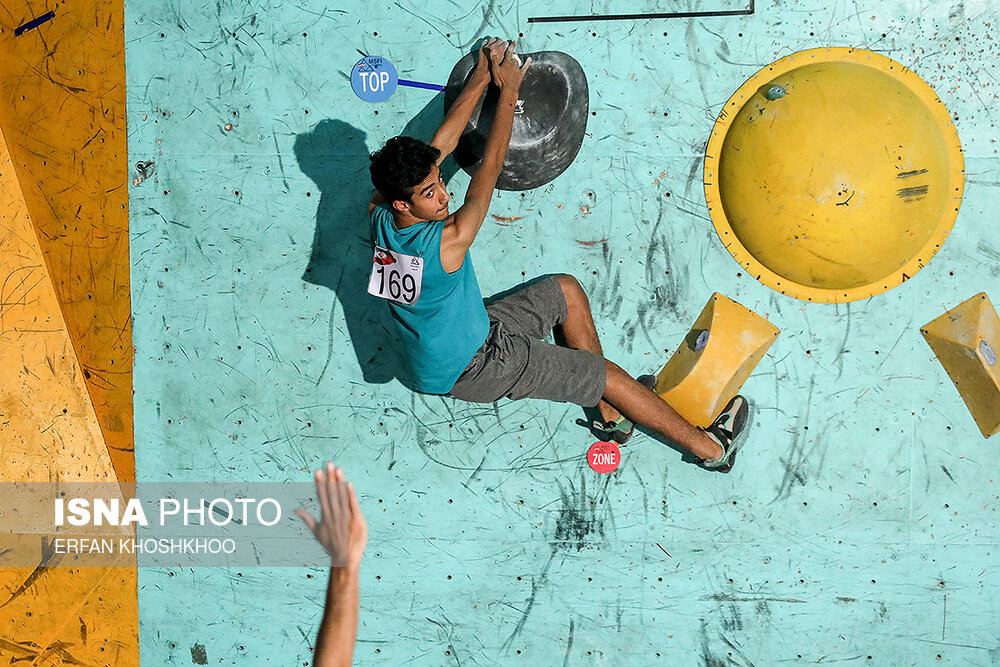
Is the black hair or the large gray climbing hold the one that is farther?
the large gray climbing hold

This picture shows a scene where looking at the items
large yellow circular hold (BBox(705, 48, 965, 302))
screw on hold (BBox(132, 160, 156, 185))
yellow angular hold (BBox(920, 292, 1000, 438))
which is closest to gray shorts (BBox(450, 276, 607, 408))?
large yellow circular hold (BBox(705, 48, 965, 302))

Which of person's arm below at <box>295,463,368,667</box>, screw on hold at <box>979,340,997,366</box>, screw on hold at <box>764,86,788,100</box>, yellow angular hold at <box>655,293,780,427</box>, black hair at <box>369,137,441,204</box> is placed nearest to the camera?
person's arm below at <box>295,463,368,667</box>

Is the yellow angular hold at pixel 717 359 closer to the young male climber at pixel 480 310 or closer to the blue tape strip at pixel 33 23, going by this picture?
the young male climber at pixel 480 310

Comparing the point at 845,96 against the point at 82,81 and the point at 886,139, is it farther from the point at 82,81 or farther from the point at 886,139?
the point at 82,81

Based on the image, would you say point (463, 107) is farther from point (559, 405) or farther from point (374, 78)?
point (559, 405)

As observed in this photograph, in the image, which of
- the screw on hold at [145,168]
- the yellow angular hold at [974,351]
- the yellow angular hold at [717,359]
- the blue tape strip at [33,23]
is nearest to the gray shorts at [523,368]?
the yellow angular hold at [717,359]

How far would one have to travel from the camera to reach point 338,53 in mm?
3238

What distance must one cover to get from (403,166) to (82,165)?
1812mm

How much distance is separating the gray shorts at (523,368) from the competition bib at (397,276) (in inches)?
14.8

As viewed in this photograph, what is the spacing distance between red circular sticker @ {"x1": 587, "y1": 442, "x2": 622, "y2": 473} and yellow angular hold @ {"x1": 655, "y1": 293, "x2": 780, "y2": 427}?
333 millimetres

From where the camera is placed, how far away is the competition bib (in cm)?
255

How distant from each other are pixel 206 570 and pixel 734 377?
2.48m

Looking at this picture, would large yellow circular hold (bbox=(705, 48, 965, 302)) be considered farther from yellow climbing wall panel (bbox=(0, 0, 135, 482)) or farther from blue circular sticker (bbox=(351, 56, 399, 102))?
yellow climbing wall panel (bbox=(0, 0, 135, 482))

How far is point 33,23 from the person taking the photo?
3.36 meters
